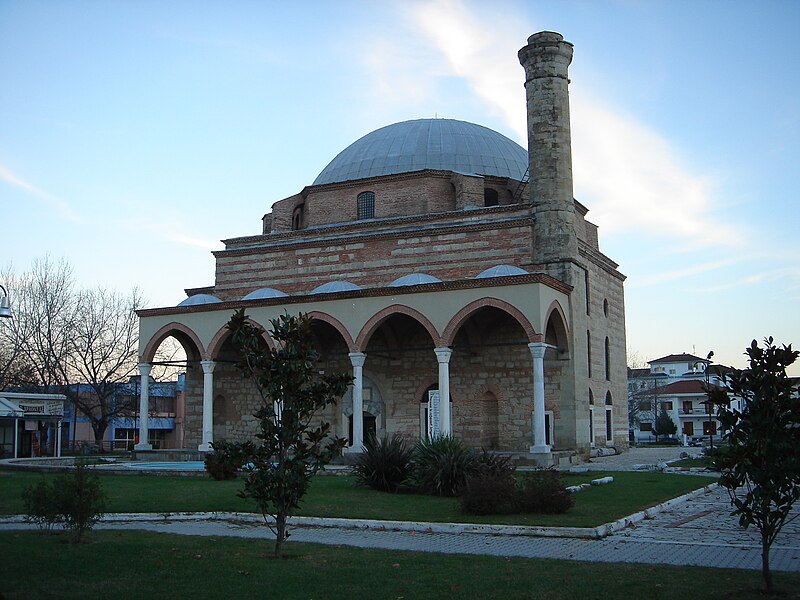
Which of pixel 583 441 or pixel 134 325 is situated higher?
pixel 134 325

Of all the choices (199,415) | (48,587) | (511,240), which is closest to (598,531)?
(48,587)

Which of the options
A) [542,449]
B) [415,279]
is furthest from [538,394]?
[415,279]

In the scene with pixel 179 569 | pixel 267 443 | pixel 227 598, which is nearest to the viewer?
pixel 227 598

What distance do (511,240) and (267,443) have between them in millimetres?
17487

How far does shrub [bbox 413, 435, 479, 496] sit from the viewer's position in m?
14.5

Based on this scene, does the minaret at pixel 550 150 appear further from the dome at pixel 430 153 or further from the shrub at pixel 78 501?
the shrub at pixel 78 501

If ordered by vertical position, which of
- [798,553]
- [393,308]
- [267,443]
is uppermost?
[393,308]

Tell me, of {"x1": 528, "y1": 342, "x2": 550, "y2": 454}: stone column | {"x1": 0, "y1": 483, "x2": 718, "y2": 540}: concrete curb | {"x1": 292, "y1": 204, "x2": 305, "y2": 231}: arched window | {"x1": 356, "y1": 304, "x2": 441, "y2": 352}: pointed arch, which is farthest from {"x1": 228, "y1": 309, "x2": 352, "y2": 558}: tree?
{"x1": 292, "y1": 204, "x2": 305, "y2": 231}: arched window

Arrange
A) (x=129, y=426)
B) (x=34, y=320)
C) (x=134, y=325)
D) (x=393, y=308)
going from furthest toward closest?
(x=129, y=426) < (x=134, y=325) < (x=34, y=320) < (x=393, y=308)

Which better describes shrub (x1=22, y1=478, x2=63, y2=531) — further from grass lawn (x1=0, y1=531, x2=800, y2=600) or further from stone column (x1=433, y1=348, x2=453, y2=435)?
stone column (x1=433, y1=348, x2=453, y2=435)

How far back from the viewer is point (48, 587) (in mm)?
6793

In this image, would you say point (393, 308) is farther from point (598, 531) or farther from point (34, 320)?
point (34, 320)

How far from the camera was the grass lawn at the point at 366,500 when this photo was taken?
38.1 feet

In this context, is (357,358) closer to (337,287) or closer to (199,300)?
(337,287)
